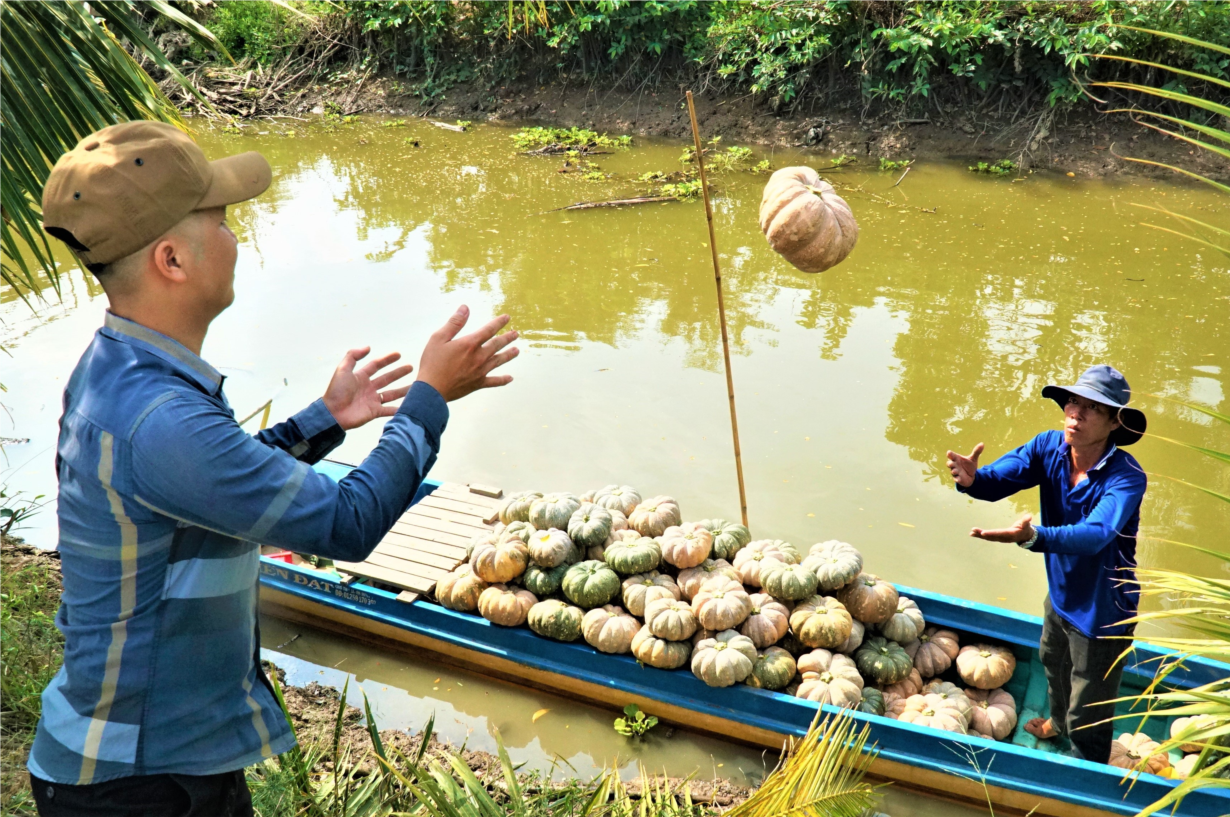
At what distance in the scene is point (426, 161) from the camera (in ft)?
46.2

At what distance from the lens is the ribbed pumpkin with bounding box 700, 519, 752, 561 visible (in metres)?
4.52

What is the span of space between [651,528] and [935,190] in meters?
8.80

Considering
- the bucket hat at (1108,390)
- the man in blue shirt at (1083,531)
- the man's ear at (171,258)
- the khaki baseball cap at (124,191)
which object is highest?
the khaki baseball cap at (124,191)

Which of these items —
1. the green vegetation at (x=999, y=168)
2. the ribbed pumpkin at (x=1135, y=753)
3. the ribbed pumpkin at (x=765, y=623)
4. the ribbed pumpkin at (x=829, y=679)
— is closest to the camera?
the ribbed pumpkin at (x=1135, y=753)

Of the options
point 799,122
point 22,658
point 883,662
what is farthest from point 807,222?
point 799,122

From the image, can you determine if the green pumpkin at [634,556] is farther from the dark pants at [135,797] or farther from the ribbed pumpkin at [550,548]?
the dark pants at [135,797]

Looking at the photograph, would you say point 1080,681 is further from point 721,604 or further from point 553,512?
point 553,512

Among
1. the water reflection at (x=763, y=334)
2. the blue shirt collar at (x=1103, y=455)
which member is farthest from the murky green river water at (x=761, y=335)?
the blue shirt collar at (x=1103, y=455)

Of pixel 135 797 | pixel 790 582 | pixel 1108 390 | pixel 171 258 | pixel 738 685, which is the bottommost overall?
pixel 738 685

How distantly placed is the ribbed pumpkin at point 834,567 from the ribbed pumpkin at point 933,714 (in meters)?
0.57

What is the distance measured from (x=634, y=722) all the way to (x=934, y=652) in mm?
1424

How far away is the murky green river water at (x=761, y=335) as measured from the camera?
19.9ft

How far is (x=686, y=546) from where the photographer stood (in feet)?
14.3

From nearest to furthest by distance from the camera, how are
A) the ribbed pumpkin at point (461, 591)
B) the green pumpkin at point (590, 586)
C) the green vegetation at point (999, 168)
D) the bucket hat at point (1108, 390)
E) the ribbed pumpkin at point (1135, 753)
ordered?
the bucket hat at point (1108, 390), the ribbed pumpkin at point (1135, 753), the green pumpkin at point (590, 586), the ribbed pumpkin at point (461, 591), the green vegetation at point (999, 168)
